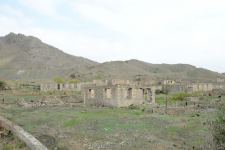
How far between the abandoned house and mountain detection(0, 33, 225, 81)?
54624mm

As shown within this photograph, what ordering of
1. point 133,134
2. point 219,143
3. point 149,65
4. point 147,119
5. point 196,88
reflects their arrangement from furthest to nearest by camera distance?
point 149,65, point 196,88, point 147,119, point 133,134, point 219,143

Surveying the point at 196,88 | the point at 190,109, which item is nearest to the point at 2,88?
the point at 196,88

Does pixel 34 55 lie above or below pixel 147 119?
above

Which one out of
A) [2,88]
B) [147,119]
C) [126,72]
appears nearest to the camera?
[147,119]

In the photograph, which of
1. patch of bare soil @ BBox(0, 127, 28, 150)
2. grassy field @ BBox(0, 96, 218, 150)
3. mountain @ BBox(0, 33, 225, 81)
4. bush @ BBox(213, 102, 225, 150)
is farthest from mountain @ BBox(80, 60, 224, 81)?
bush @ BBox(213, 102, 225, 150)

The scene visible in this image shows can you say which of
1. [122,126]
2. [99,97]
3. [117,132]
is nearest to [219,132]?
[117,132]

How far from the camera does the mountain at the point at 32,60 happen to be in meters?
134

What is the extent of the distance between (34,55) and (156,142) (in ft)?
492

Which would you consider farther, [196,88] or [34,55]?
[34,55]

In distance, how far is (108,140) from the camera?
71.9 ft

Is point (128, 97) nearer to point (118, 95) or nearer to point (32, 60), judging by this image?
point (118, 95)

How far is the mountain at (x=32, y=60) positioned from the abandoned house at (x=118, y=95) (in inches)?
3117

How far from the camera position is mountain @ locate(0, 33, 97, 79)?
13450 centimetres

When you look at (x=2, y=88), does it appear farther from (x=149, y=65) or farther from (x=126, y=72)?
(x=149, y=65)
